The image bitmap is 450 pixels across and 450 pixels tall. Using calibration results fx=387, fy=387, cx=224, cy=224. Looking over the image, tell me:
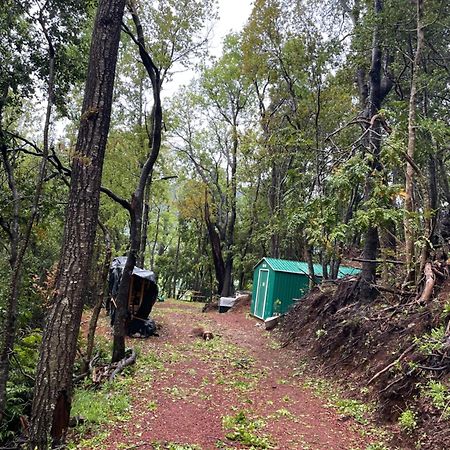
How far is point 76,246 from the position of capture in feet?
13.6

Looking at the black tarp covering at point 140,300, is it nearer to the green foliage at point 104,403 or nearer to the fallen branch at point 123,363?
the fallen branch at point 123,363

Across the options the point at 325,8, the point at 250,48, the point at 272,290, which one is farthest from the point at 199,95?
the point at 272,290

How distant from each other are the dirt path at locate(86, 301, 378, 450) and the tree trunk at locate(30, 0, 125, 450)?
0.85m

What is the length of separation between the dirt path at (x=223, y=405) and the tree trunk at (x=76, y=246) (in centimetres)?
85

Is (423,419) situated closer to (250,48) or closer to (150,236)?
(250,48)

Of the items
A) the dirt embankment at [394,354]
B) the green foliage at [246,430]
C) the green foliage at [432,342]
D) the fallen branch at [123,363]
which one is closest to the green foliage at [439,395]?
the dirt embankment at [394,354]

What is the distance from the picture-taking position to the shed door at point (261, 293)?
47.4ft

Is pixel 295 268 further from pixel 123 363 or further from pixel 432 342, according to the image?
pixel 432 342

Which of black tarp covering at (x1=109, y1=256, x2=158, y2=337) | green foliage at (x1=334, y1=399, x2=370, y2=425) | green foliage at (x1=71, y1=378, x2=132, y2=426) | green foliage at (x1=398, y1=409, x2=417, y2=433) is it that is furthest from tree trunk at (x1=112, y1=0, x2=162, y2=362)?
green foliage at (x1=398, y1=409, x2=417, y2=433)

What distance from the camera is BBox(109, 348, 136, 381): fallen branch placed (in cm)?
680

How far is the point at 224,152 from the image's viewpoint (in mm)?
23047

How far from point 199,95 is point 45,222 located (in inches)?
657

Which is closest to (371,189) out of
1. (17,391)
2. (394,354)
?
(394,354)

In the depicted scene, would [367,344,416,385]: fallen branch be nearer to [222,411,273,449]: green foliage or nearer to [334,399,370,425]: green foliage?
[334,399,370,425]: green foliage
